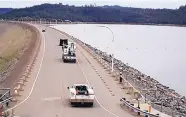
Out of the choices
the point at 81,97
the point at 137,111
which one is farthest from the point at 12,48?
the point at 137,111

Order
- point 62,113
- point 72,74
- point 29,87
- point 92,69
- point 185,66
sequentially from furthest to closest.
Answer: point 185,66 → point 92,69 → point 72,74 → point 29,87 → point 62,113

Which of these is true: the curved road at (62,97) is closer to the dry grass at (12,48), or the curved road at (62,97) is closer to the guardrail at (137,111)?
the guardrail at (137,111)

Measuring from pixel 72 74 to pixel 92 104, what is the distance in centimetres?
1531

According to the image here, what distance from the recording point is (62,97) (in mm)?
31453

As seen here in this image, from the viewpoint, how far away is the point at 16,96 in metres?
31.5

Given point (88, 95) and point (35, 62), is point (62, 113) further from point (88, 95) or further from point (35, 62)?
point (35, 62)

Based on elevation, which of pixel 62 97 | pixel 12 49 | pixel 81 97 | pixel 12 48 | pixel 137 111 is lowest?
pixel 12 48

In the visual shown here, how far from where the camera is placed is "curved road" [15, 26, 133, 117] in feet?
88.0

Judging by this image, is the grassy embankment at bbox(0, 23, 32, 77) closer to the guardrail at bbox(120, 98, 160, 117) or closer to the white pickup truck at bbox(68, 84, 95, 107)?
the white pickup truck at bbox(68, 84, 95, 107)

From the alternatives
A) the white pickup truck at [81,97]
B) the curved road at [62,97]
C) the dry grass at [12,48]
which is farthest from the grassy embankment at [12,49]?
the white pickup truck at [81,97]

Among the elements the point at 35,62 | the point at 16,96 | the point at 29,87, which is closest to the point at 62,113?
the point at 16,96

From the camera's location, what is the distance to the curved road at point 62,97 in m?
A: 26.8

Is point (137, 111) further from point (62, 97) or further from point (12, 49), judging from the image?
point (12, 49)

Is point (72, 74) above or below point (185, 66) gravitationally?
above
